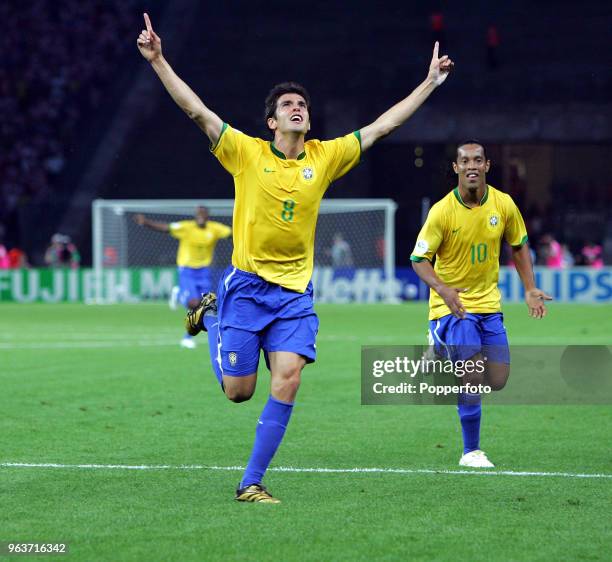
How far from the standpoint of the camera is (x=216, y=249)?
1474 inches

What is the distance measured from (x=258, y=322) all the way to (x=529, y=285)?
2368 millimetres

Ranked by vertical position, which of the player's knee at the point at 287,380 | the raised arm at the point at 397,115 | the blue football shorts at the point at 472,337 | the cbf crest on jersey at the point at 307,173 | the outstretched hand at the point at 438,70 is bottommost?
the player's knee at the point at 287,380

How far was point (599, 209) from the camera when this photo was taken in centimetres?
3997

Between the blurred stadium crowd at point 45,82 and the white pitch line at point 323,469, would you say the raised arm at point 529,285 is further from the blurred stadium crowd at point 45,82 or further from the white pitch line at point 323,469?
the blurred stadium crowd at point 45,82

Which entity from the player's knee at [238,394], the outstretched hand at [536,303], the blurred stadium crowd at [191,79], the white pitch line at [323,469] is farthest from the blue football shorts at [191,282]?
the blurred stadium crowd at [191,79]

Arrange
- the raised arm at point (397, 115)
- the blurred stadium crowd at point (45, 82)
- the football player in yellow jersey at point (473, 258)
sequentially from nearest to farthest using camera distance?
the raised arm at point (397, 115) → the football player in yellow jersey at point (473, 258) → the blurred stadium crowd at point (45, 82)

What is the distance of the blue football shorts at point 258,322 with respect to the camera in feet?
24.4

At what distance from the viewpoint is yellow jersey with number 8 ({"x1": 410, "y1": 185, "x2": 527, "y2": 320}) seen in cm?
908

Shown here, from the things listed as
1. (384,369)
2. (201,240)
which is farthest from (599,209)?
(384,369)

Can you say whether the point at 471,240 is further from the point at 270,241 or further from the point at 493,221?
the point at 270,241

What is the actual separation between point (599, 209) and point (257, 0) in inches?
508

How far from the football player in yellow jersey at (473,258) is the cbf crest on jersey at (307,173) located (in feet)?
5.25

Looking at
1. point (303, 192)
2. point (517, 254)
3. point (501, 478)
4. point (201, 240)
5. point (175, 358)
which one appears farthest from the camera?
point (201, 240)

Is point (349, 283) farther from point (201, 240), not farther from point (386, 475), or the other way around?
point (386, 475)
